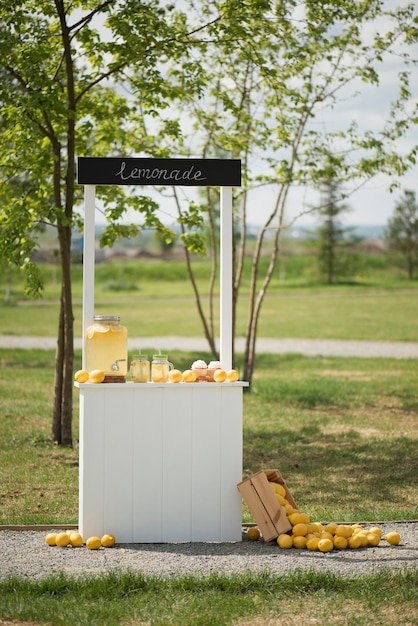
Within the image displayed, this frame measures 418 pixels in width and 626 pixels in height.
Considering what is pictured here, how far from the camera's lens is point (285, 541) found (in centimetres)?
602

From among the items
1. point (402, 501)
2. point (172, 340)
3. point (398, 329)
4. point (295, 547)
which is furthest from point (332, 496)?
point (398, 329)

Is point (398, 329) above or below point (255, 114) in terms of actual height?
below

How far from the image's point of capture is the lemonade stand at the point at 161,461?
6.22 metres

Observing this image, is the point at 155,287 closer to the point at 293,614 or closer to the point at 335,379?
the point at 335,379

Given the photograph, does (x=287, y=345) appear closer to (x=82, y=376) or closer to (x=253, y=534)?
(x=253, y=534)

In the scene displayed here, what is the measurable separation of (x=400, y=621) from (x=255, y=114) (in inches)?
388

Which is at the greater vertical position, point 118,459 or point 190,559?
point 118,459

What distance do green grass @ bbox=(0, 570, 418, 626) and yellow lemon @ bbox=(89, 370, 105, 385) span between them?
1418 millimetres

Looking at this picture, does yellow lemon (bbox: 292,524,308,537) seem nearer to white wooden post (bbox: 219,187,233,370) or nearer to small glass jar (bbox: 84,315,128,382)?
white wooden post (bbox: 219,187,233,370)

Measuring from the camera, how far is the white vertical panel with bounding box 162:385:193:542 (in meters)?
6.29

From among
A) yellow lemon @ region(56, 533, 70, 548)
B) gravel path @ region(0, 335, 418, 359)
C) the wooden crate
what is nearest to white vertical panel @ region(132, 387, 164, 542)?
yellow lemon @ region(56, 533, 70, 548)

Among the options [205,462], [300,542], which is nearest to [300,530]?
[300,542]

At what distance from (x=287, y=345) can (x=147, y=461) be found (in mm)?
18833

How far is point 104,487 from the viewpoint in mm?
6230
